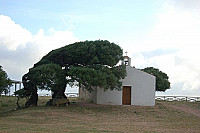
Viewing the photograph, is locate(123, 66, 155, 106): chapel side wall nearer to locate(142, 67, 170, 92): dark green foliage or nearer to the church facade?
the church facade

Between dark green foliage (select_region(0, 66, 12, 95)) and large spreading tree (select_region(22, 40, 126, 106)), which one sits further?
large spreading tree (select_region(22, 40, 126, 106))

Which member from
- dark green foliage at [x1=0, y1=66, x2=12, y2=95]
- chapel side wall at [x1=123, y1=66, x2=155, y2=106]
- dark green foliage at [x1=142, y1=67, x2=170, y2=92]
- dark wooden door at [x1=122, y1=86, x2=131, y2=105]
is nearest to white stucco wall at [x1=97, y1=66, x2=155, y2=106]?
chapel side wall at [x1=123, y1=66, x2=155, y2=106]

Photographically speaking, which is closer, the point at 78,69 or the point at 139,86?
the point at 78,69

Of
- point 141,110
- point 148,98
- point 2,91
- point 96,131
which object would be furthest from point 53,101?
point 96,131

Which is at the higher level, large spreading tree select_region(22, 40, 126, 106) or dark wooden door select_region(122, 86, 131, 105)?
large spreading tree select_region(22, 40, 126, 106)

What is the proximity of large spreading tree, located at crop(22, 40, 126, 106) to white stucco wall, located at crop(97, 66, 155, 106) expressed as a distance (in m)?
3.29

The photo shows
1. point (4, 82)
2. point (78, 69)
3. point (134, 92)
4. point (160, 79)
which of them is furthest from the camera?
point (160, 79)

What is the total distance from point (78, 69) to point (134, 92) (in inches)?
324

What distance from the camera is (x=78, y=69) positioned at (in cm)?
2298

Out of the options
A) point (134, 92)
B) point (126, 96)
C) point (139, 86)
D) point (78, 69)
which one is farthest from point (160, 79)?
point (78, 69)

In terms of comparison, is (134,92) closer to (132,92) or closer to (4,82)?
(132,92)

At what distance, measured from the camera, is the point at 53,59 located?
26250mm

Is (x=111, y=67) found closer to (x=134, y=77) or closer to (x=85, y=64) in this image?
(x=85, y=64)

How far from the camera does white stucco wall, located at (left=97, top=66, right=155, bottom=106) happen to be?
94.1 ft
